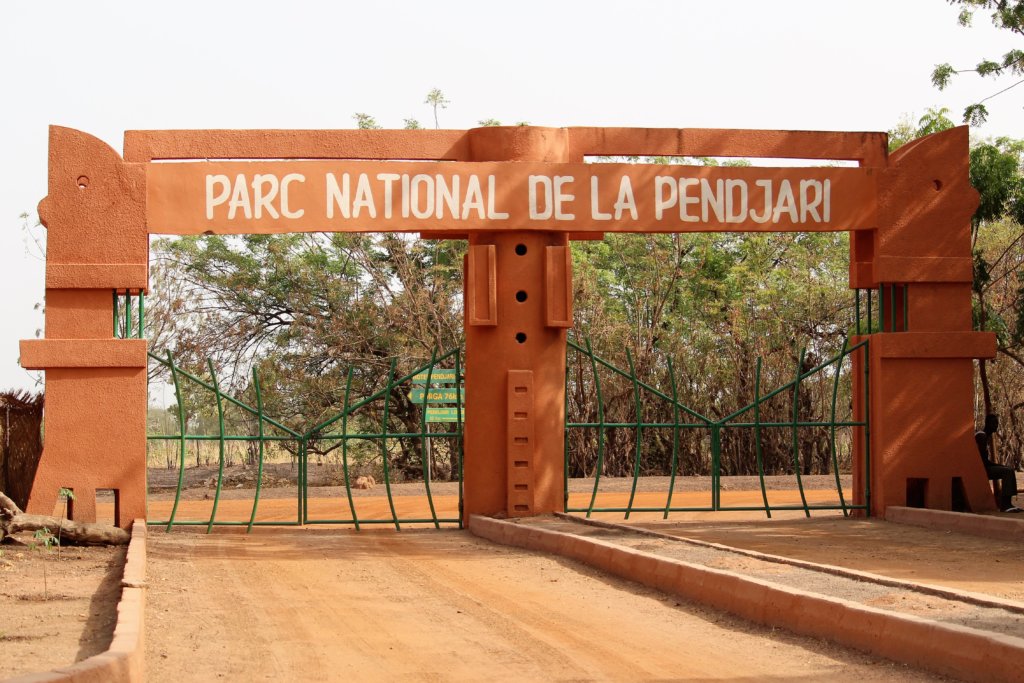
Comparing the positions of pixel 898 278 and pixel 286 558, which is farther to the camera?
pixel 898 278

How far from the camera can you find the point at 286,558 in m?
12.3

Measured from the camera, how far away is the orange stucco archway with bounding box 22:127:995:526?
46.4 ft

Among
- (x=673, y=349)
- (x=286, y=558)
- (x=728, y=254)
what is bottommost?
(x=286, y=558)

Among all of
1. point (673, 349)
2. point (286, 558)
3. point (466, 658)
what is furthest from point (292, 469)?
point (466, 658)

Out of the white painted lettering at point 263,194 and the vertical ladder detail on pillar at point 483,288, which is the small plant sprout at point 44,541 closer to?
the white painted lettering at point 263,194

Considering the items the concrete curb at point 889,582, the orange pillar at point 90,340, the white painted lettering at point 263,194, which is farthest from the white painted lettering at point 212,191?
the concrete curb at point 889,582

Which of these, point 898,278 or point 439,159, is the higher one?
point 439,159

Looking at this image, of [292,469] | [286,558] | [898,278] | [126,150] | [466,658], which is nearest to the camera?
[466,658]

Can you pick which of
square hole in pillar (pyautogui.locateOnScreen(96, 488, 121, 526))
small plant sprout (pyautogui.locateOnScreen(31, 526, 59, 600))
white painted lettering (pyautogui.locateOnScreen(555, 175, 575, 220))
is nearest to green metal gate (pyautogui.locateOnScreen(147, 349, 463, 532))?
square hole in pillar (pyautogui.locateOnScreen(96, 488, 121, 526))

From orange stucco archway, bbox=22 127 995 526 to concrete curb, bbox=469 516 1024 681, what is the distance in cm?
370

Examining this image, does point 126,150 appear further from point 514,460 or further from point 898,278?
point 898,278

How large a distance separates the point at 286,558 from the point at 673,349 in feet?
57.1

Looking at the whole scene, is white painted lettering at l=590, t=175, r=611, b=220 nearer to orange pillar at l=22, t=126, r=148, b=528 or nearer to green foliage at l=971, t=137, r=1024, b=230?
orange pillar at l=22, t=126, r=148, b=528

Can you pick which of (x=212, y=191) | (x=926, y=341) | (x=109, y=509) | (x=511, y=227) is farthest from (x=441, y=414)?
(x=926, y=341)
